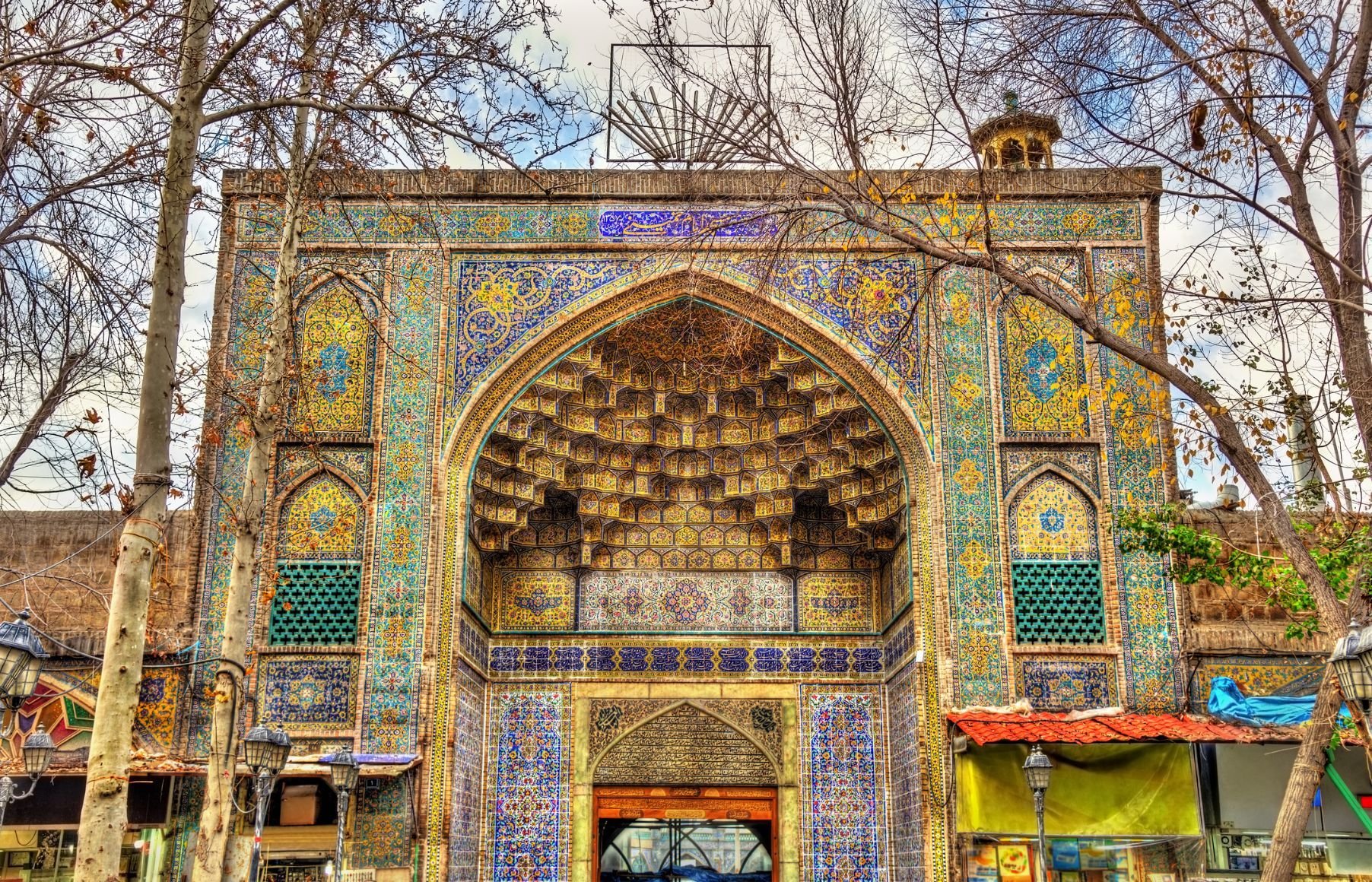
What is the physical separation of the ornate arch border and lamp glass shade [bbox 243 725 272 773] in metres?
2.54

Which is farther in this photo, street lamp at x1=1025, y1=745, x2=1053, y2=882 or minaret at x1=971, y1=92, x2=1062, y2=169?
minaret at x1=971, y1=92, x2=1062, y2=169

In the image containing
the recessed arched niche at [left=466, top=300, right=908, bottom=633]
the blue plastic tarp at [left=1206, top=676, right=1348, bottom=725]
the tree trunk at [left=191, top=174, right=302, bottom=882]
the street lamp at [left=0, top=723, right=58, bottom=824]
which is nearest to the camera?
the tree trunk at [left=191, top=174, right=302, bottom=882]

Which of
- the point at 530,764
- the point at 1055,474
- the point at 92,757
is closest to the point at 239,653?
the point at 92,757

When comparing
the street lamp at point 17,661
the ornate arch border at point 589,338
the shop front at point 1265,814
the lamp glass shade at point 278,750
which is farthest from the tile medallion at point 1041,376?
the street lamp at point 17,661

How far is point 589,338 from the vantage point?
457 inches

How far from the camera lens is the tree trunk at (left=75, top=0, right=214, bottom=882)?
5.07 metres

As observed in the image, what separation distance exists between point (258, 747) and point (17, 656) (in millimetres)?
2539

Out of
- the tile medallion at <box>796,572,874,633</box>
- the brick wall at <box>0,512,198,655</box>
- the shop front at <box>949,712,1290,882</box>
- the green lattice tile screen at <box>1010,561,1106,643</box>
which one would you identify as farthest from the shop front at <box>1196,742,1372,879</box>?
the brick wall at <box>0,512,198,655</box>

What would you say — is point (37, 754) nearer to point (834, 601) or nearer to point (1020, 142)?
point (834, 601)

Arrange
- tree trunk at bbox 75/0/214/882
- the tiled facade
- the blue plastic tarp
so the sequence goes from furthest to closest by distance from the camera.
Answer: the tiled facade, the blue plastic tarp, tree trunk at bbox 75/0/214/882

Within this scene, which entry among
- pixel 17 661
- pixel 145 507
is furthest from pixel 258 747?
pixel 145 507

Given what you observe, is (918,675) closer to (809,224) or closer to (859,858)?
(859,858)

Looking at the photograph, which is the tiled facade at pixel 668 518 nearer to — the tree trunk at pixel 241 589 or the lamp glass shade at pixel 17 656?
the tree trunk at pixel 241 589

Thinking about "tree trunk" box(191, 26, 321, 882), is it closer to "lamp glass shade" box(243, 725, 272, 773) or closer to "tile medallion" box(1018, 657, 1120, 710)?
"lamp glass shade" box(243, 725, 272, 773)
